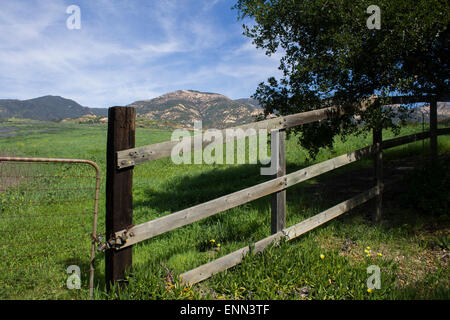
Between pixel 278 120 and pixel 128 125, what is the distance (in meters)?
2.17

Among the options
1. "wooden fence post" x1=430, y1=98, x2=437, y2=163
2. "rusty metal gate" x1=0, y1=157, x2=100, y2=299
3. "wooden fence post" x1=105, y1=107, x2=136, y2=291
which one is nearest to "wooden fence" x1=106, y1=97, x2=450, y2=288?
"wooden fence post" x1=105, y1=107, x2=136, y2=291

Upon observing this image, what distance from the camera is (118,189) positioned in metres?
3.25

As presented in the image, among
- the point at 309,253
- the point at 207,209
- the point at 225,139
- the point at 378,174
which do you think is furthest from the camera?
the point at 378,174

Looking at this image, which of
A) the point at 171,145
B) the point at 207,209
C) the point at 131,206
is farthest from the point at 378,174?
the point at 131,206

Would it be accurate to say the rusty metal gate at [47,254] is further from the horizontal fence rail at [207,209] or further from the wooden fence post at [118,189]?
the horizontal fence rail at [207,209]

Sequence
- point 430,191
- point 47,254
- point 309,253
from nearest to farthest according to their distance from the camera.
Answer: point 309,253
point 47,254
point 430,191

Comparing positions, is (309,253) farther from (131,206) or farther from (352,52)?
A: (352,52)

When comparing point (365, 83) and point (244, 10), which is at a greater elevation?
point (244, 10)

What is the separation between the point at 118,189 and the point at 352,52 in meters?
4.88

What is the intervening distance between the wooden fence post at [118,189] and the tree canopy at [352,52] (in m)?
4.11

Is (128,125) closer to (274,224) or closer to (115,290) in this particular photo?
(115,290)

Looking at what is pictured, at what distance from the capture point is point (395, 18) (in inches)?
209

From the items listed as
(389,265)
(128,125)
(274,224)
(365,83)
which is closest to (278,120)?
(274,224)

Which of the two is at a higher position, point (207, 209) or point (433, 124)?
point (433, 124)
